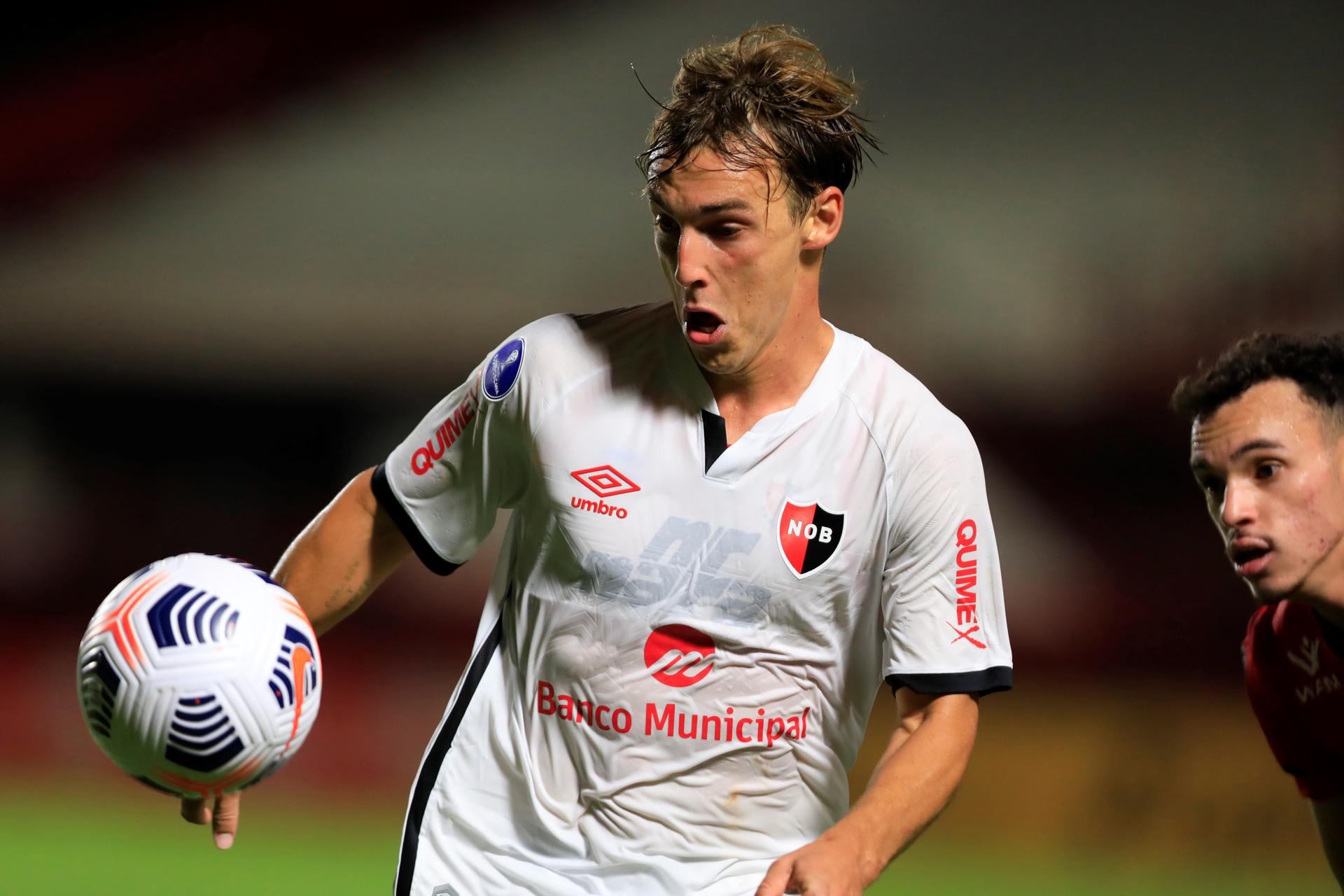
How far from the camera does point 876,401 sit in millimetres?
2160

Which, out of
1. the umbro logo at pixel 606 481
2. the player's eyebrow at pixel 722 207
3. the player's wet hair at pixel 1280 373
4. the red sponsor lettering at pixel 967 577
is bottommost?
the red sponsor lettering at pixel 967 577

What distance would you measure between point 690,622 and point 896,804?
425 mm

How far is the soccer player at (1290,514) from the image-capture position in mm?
2553

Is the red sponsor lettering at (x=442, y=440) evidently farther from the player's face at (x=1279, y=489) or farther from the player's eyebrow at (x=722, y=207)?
the player's face at (x=1279, y=489)

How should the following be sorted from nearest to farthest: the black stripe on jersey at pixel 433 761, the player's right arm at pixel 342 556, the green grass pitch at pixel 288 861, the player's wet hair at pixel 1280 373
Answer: the black stripe on jersey at pixel 433 761 → the player's right arm at pixel 342 556 → the player's wet hair at pixel 1280 373 → the green grass pitch at pixel 288 861

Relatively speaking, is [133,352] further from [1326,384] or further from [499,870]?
[1326,384]

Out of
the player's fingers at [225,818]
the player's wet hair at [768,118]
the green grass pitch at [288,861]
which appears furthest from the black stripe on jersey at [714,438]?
the green grass pitch at [288,861]

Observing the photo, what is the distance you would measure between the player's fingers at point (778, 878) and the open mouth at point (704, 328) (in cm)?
78

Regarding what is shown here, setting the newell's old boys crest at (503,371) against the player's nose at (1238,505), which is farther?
the player's nose at (1238,505)

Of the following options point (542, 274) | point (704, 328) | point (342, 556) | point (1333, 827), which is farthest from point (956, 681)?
point (542, 274)

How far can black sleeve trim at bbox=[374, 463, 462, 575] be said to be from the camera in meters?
2.28

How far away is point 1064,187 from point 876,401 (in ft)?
11.7

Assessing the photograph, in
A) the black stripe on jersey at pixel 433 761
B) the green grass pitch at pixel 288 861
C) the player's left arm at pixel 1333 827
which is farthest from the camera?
the green grass pitch at pixel 288 861

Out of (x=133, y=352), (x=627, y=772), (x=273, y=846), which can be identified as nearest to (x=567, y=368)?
(x=627, y=772)
